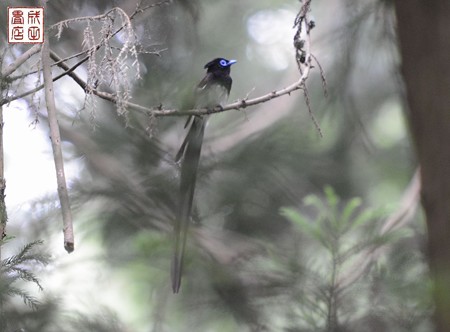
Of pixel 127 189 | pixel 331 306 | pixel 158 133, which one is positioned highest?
pixel 158 133

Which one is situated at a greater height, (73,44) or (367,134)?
(73,44)

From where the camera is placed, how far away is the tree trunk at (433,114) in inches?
35.1

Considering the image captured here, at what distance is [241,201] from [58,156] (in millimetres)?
577

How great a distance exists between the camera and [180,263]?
1420mm

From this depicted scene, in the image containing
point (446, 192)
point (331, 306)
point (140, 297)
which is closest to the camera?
point (446, 192)

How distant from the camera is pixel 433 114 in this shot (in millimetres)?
952

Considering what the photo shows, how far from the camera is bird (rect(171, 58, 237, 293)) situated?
4.86ft

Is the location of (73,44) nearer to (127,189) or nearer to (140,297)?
(127,189)

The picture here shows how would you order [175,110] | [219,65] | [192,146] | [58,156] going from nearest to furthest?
[58,156], [175,110], [192,146], [219,65]

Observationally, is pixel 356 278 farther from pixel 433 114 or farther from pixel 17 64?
pixel 17 64

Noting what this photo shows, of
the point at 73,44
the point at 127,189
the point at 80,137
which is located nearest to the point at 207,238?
the point at 127,189

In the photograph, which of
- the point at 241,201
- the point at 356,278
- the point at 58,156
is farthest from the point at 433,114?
the point at 241,201

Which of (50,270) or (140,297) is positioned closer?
(140,297)

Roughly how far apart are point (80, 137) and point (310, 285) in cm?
94
